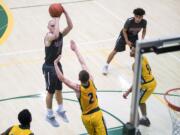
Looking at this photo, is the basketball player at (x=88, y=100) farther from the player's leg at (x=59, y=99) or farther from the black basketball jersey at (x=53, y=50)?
the player's leg at (x=59, y=99)

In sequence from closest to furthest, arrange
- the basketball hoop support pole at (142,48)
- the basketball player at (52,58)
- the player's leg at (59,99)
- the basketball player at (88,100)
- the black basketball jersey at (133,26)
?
the basketball hoop support pole at (142,48)
the basketball player at (88,100)
the basketball player at (52,58)
the player's leg at (59,99)
the black basketball jersey at (133,26)

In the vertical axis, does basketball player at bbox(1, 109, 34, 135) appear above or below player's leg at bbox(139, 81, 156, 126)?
above

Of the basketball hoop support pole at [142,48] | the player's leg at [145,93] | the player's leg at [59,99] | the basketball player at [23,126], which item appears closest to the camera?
the basketball hoop support pole at [142,48]

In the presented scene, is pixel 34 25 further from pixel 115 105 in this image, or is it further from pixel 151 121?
pixel 151 121

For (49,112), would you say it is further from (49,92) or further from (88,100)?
(88,100)

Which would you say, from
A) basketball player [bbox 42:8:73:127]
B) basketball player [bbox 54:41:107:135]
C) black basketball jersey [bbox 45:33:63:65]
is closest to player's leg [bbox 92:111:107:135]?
basketball player [bbox 54:41:107:135]

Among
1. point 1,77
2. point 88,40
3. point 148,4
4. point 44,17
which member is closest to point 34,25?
point 44,17

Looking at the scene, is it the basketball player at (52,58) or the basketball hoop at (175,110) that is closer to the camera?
the basketball hoop at (175,110)

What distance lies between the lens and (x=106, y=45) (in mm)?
10898

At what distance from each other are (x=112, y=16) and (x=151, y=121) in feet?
17.0

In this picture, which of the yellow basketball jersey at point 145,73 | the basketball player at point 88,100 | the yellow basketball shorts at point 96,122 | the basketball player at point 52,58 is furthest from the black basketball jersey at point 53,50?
the yellow basketball jersey at point 145,73

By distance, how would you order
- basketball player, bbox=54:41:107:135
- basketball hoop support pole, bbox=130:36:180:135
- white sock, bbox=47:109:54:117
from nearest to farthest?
basketball hoop support pole, bbox=130:36:180:135, basketball player, bbox=54:41:107:135, white sock, bbox=47:109:54:117

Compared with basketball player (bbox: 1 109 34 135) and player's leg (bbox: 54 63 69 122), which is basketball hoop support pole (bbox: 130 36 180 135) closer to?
basketball player (bbox: 1 109 34 135)

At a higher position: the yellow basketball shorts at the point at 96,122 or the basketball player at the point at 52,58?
the basketball player at the point at 52,58
